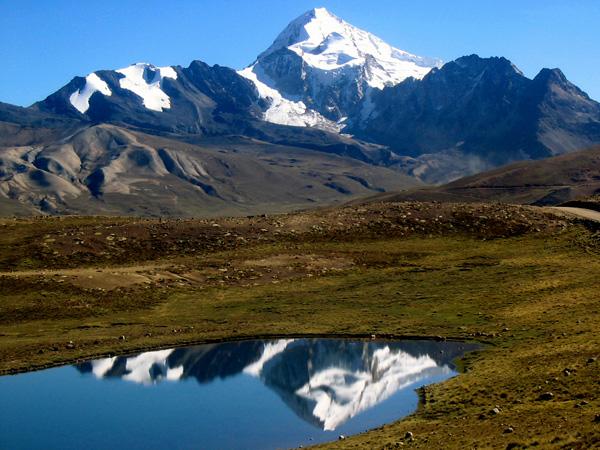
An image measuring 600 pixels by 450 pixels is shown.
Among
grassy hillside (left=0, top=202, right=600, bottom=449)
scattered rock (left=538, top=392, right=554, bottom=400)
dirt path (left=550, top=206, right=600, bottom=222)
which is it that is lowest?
scattered rock (left=538, top=392, right=554, bottom=400)

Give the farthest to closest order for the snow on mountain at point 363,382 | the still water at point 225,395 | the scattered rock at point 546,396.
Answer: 1. the snow on mountain at point 363,382
2. the still water at point 225,395
3. the scattered rock at point 546,396

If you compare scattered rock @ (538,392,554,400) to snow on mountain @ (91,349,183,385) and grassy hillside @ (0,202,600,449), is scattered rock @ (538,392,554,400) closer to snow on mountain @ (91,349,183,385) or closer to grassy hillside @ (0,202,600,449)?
grassy hillside @ (0,202,600,449)

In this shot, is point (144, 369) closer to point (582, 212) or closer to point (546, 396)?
point (546, 396)

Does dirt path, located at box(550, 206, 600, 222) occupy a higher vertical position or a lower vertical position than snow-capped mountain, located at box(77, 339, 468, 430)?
higher

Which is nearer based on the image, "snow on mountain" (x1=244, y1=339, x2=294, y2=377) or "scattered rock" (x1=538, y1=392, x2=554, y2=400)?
"scattered rock" (x1=538, y1=392, x2=554, y2=400)

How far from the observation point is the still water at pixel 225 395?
44.8m

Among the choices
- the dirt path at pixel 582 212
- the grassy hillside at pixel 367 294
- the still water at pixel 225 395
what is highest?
the dirt path at pixel 582 212

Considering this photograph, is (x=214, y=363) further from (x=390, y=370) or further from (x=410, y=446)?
(x=410, y=446)

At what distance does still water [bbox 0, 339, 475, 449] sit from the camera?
4484 cm

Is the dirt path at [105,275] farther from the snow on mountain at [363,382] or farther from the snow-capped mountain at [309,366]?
the snow on mountain at [363,382]

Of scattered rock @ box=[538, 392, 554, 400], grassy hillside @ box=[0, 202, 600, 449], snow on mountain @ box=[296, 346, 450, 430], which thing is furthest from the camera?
snow on mountain @ box=[296, 346, 450, 430]

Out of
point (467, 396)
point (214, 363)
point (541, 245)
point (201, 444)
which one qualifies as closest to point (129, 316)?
point (214, 363)

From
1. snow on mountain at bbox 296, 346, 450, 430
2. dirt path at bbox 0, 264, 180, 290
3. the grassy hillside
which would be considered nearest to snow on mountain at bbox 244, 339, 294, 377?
the grassy hillside

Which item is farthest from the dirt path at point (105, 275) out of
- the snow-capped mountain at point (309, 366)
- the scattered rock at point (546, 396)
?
the scattered rock at point (546, 396)
